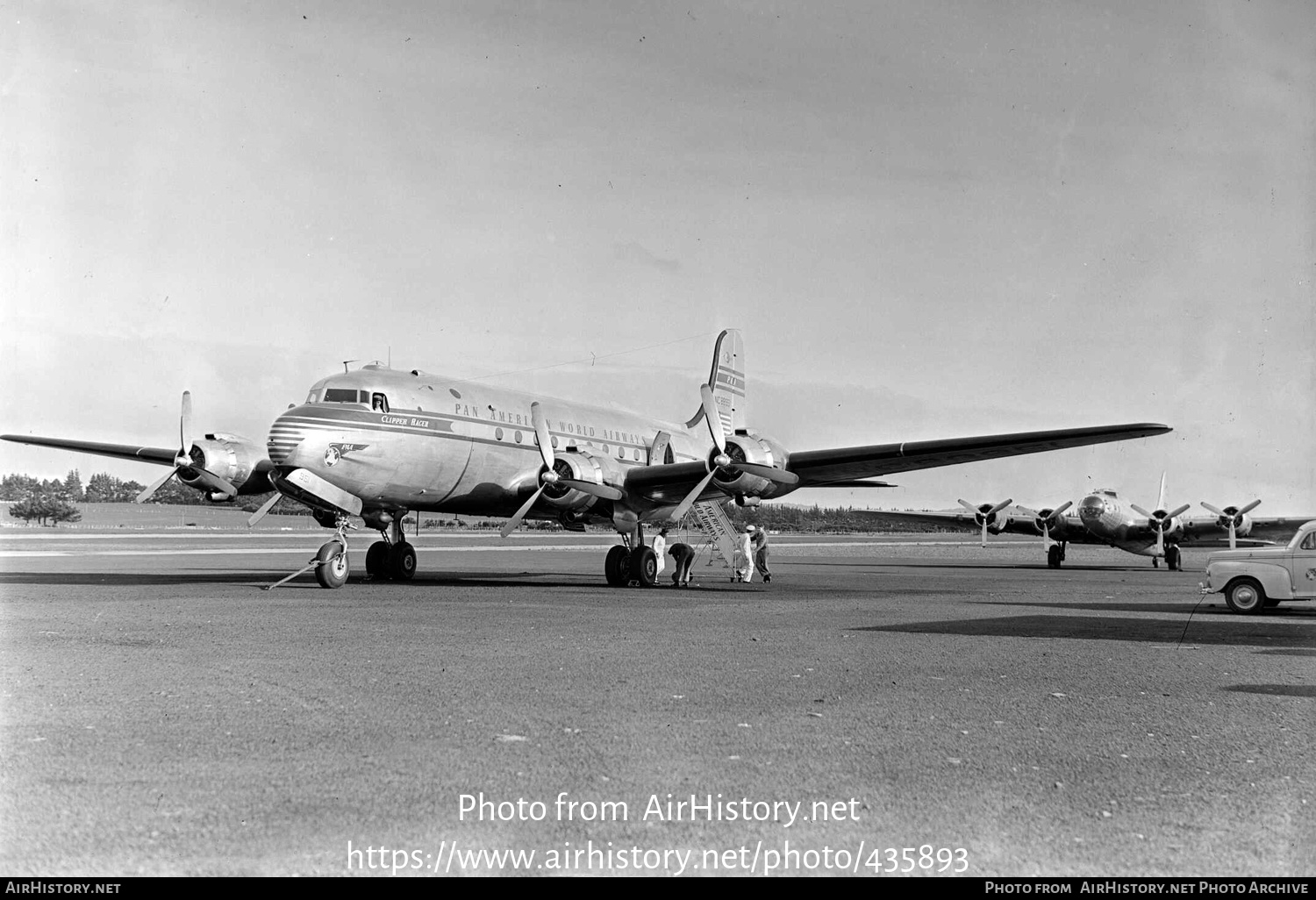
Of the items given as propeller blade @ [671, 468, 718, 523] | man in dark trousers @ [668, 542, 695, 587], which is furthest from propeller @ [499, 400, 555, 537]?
man in dark trousers @ [668, 542, 695, 587]

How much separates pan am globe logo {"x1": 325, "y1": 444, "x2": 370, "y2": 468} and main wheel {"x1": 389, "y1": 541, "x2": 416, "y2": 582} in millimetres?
4109

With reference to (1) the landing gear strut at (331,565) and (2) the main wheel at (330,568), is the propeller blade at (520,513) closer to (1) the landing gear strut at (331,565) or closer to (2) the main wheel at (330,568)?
(1) the landing gear strut at (331,565)

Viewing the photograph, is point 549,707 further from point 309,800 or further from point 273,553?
point 273,553

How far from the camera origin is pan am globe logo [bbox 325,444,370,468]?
70.2 ft

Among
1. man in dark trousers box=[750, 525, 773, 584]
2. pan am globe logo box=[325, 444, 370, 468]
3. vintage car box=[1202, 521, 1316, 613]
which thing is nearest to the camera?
vintage car box=[1202, 521, 1316, 613]

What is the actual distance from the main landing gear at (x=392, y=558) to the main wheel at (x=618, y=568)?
4.51 m

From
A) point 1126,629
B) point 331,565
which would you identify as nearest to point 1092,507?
point 1126,629

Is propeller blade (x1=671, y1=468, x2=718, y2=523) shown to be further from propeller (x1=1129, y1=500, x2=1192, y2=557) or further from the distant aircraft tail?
propeller (x1=1129, y1=500, x2=1192, y2=557)

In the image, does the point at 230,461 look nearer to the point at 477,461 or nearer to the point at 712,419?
the point at 477,461

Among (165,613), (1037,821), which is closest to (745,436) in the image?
(165,613)

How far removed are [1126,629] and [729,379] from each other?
19.8m

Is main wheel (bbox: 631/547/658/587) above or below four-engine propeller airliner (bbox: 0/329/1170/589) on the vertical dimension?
below

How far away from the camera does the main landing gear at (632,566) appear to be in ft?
82.7
